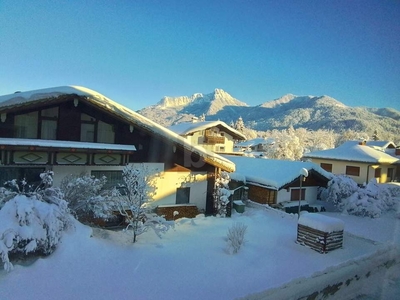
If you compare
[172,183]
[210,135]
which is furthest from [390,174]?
[172,183]

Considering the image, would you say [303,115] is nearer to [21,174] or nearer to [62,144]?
[62,144]

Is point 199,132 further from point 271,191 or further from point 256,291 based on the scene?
point 256,291

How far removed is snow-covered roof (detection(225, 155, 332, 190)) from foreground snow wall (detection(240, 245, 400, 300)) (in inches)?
270

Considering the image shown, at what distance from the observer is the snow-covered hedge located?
17.7 metres

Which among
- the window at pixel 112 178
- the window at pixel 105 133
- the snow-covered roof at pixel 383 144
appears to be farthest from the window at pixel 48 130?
the snow-covered roof at pixel 383 144

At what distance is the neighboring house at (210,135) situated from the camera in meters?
33.6

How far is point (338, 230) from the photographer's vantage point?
33.4ft

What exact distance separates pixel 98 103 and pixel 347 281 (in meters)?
11.2

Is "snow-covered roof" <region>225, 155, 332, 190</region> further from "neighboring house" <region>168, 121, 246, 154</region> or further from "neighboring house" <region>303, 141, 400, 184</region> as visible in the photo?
"neighboring house" <region>168, 121, 246, 154</region>

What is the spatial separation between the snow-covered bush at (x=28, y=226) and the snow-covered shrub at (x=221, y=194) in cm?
802

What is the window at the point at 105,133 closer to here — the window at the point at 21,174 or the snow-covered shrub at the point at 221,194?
the window at the point at 21,174

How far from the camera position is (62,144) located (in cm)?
1011

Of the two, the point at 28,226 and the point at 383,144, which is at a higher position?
the point at 383,144

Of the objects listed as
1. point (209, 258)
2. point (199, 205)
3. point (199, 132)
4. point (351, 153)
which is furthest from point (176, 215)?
point (351, 153)
